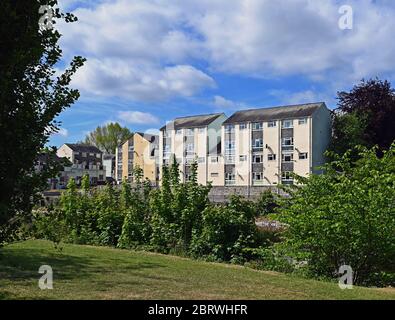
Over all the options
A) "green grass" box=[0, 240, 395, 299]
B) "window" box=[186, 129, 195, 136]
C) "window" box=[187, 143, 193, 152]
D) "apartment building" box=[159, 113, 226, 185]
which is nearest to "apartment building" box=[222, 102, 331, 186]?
"apartment building" box=[159, 113, 226, 185]

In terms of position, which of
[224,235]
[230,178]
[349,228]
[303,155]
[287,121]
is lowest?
[224,235]

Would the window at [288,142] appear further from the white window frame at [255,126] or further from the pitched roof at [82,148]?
the pitched roof at [82,148]

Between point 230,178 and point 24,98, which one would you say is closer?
point 24,98

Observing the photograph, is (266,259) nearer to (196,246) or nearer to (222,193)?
(196,246)

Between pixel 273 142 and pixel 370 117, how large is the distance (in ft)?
48.0

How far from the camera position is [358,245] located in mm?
11516

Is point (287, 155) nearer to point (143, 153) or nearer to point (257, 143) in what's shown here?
point (257, 143)

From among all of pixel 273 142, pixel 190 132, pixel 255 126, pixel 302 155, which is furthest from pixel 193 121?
pixel 302 155

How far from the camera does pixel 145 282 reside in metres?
8.56

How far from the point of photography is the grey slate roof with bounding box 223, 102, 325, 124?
2444 inches

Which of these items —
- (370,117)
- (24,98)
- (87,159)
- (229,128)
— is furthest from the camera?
(87,159)

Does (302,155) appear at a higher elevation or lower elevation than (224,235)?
higher

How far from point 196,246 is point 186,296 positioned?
7376mm

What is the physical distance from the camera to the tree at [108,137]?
4387 inches
